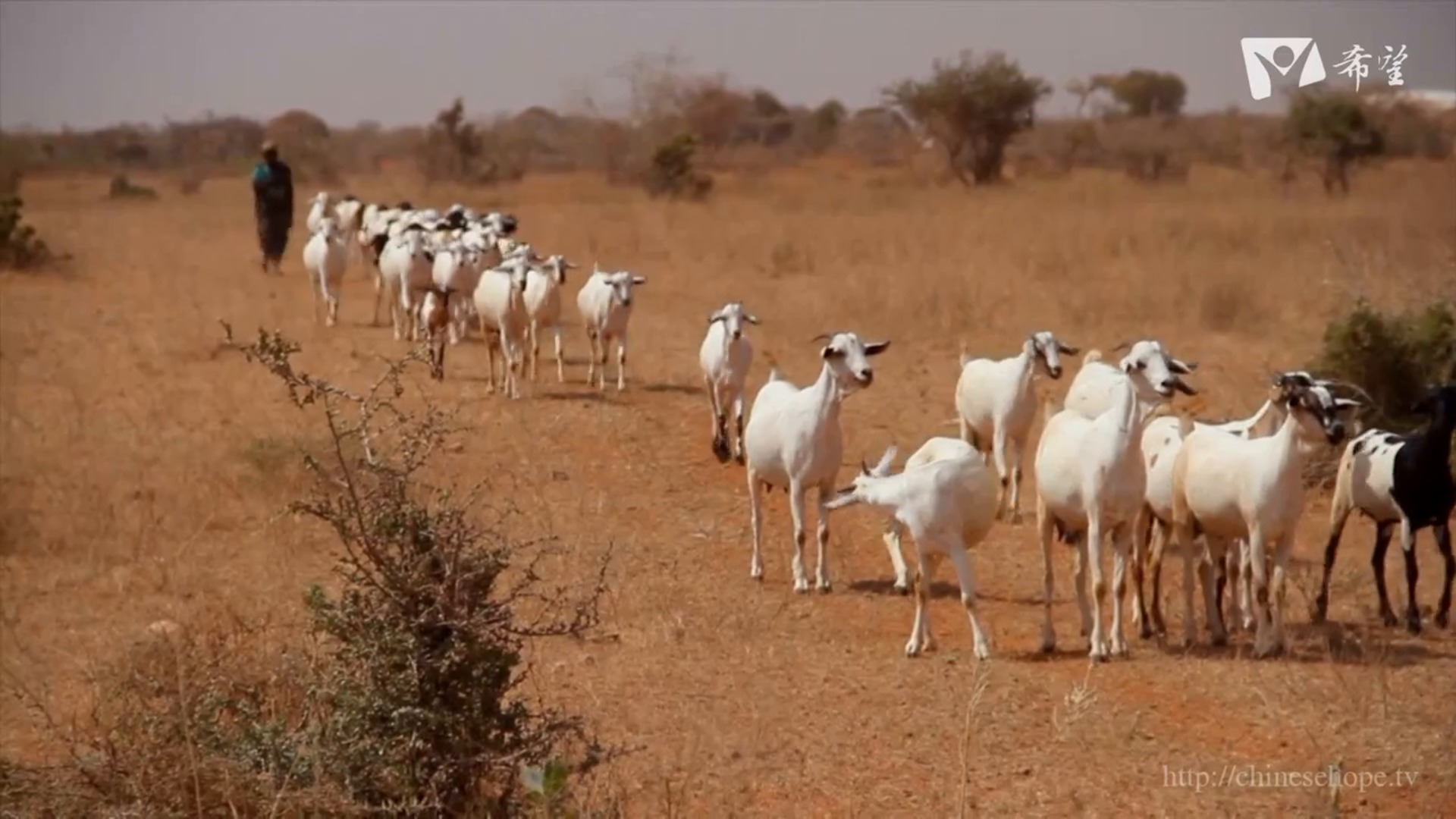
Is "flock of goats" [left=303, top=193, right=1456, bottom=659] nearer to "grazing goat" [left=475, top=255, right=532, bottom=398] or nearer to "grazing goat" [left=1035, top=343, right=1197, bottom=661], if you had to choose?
"grazing goat" [left=1035, top=343, right=1197, bottom=661]

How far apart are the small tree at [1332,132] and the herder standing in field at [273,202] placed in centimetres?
1680

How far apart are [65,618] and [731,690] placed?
4.33 m

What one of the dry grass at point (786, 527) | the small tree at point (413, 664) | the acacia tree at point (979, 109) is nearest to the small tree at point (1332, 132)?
the dry grass at point (786, 527)

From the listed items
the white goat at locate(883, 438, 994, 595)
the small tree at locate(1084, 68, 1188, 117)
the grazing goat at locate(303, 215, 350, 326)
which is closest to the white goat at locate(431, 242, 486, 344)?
the grazing goat at locate(303, 215, 350, 326)

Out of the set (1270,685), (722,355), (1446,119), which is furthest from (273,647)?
(1446,119)

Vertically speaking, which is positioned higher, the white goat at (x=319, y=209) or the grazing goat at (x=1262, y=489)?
the white goat at (x=319, y=209)

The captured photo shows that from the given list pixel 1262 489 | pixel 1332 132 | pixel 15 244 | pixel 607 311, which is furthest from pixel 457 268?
pixel 1332 132

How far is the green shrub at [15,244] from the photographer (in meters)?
26.9

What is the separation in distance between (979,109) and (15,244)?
2412cm

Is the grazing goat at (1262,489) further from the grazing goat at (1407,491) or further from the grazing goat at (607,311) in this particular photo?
the grazing goat at (607,311)

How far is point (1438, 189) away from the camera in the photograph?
1927 centimetres

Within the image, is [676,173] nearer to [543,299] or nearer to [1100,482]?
[543,299]

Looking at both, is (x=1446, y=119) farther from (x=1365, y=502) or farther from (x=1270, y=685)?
(x=1270, y=685)

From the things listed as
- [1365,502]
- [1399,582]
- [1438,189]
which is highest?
[1438,189]
